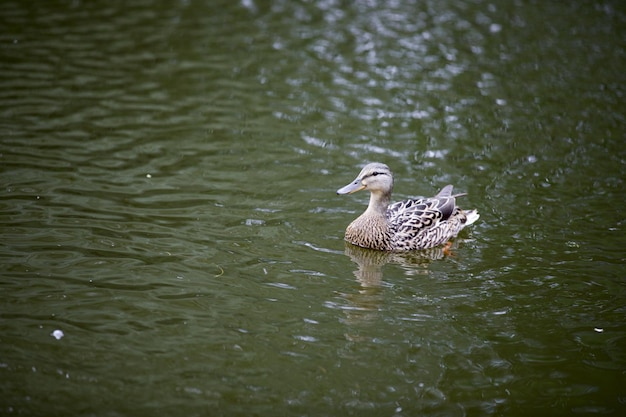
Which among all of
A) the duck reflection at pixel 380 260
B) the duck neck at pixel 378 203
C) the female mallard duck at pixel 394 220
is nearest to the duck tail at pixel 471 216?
the female mallard duck at pixel 394 220

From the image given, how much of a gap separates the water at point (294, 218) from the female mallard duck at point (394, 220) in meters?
0.21

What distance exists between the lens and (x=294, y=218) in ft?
31.3

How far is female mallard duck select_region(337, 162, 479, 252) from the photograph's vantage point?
904 centimetres

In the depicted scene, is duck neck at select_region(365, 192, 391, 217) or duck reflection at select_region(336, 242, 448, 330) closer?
duck reflection at select_region(336, 242, 448, 330)

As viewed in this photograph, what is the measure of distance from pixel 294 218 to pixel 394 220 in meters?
1.32

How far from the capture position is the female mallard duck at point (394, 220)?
904 centimetres

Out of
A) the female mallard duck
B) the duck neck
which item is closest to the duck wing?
the female mallard duck

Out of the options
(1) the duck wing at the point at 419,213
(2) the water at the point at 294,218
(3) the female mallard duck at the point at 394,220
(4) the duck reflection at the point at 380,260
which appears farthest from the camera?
(1) the duck wing at the point at 419,213

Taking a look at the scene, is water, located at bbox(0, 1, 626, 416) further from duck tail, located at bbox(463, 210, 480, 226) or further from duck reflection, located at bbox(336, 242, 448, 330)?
duck tail, located at bbox(463, 210, 480, 226)

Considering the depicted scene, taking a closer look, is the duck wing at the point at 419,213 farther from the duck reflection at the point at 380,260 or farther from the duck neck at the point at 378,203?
the duck reflection at the point at 380,260

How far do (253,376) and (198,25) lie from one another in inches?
478

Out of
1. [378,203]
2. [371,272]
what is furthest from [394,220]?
[371,272]

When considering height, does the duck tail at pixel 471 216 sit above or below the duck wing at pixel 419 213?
below

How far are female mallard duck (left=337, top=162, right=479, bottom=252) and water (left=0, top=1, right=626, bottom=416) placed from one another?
0.69 ft
